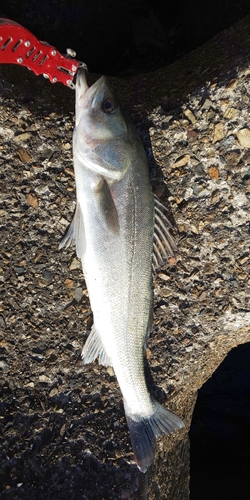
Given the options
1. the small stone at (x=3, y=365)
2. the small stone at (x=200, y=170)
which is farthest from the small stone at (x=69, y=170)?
the small stone at (x=3, y=365)

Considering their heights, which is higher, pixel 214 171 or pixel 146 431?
pixel 214 171

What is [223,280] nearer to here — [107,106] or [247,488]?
[107,106]

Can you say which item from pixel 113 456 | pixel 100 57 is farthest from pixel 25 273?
pixel 100 57

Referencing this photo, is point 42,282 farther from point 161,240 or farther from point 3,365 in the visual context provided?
point 161,240

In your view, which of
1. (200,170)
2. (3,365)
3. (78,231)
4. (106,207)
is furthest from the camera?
(200,170)

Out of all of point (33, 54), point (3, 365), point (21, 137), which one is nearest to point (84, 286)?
point (3, 365)

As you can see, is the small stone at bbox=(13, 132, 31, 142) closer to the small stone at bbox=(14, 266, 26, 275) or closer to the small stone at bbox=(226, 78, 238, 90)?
the small stone at bbox=(14, 266, 26, 275)
